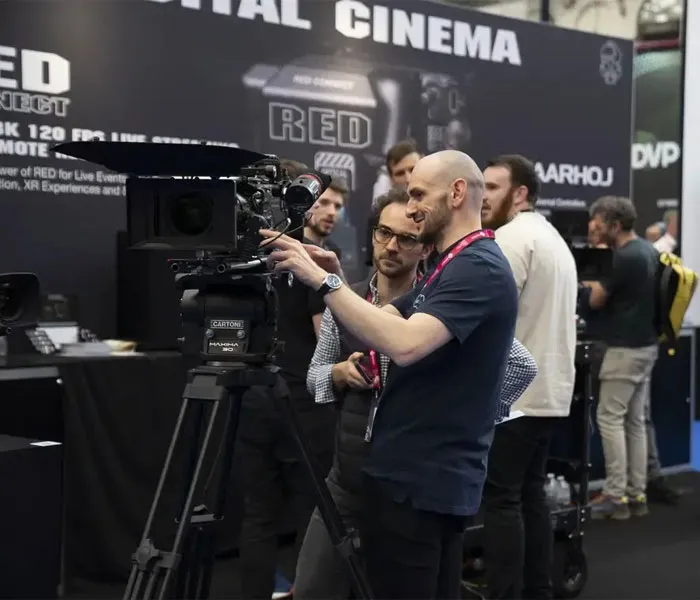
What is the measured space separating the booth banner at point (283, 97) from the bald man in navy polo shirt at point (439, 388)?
8.18 ft

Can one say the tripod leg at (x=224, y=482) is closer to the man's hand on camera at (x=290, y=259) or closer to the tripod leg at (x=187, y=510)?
the tripod leg at (x=187, y=510)

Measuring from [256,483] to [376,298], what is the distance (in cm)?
96

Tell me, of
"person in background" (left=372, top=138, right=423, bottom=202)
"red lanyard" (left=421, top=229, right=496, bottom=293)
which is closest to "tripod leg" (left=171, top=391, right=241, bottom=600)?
"red lanyard" (left=421, top=229, right=496, bottom=293)

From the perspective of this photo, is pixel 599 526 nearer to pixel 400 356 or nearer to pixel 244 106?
pixel 244 106

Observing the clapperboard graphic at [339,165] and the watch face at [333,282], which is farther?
the clapperboard graphic at [339,165]

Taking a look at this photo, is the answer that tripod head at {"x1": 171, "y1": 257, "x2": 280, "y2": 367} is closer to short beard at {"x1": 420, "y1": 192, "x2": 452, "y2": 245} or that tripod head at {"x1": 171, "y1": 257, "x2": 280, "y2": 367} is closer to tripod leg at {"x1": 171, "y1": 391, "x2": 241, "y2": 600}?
tripod leg at {"x1": 171, "y1": 391, "x2": 241, "y2": 600}

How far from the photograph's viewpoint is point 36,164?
15.4ft

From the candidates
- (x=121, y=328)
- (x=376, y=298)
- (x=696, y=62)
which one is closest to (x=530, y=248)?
(x=376, y=298)

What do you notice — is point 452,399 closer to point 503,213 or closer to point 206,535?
point 206,535

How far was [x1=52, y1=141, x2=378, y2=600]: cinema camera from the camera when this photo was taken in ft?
6.88

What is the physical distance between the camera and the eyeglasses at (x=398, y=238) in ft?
8.68

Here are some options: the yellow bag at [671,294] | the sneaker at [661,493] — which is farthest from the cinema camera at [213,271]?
the sneaker at [661,493]

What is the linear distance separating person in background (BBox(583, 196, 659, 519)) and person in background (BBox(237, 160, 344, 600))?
8.69 ft

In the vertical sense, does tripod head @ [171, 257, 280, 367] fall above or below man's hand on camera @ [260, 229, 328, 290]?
below
